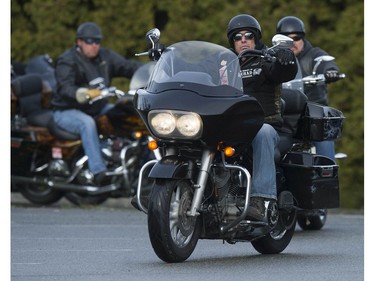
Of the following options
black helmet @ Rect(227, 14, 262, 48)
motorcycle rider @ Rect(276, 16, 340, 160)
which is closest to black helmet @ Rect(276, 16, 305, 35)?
motorcycle rider @ Rect(276, 16, 340, 160)

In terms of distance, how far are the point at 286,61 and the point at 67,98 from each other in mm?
5991

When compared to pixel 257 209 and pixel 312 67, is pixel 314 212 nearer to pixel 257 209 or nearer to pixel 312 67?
pixel 312 67

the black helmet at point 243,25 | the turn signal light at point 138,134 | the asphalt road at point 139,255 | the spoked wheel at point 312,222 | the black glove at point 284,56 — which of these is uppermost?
the black helmet at point 243,25

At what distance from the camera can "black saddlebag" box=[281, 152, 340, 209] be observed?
10680mm

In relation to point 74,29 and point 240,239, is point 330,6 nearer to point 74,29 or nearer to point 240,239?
point 74,29

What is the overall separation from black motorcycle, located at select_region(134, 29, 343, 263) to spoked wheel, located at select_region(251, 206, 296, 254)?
247 millimetres

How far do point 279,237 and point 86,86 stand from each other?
5.67 metres

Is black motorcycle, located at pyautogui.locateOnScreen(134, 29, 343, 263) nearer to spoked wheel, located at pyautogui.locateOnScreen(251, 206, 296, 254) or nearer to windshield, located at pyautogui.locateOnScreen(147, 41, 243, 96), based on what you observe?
windshield, located at pyautogui.locateOnScreen(147, 41, 243, 96)

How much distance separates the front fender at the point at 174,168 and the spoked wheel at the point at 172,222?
0.20 feet

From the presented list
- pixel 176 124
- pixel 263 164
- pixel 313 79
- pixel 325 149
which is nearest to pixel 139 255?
pixel 263 164

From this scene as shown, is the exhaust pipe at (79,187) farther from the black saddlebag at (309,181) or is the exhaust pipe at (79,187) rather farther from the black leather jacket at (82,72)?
the black saddlebag at (309,181)

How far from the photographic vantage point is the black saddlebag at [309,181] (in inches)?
420

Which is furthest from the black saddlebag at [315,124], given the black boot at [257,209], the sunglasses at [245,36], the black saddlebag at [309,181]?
the black boot at [257,209]

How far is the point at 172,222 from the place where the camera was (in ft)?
30.1
